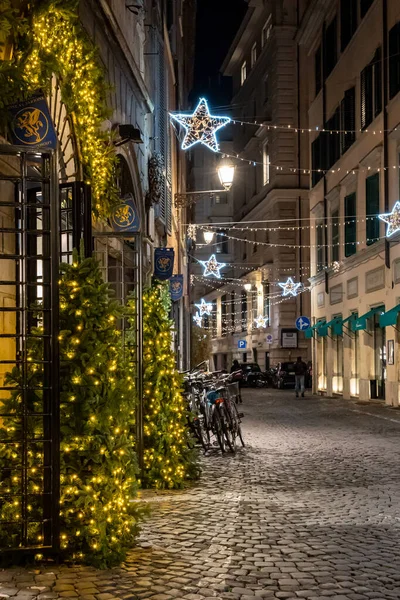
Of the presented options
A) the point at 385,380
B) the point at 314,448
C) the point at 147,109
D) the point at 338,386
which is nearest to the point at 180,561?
the point at 314,448

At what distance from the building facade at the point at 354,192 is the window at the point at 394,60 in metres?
0.03

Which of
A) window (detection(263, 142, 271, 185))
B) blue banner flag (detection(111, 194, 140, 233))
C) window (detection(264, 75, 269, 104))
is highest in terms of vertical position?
window (detection(264, 75, 269, 104))

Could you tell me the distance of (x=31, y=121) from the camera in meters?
6.80

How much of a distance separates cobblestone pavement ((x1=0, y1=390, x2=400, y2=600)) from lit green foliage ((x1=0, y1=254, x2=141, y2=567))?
0.84ft

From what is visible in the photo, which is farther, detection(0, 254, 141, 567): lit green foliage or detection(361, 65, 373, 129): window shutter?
detection(361, 65, 373, 129): window shutter

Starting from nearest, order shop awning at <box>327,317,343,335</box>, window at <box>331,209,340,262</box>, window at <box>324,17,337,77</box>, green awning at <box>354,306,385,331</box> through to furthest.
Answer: green awning at <box>354,306,385,331</box>, shop awning at <box>327,317,343,335</box>, window at <box>331,209,340,262</box>, window at <box>324,17,337,77</box>

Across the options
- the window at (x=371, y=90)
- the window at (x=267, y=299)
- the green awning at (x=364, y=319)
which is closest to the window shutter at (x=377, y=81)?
the window at (x=371, y=90)

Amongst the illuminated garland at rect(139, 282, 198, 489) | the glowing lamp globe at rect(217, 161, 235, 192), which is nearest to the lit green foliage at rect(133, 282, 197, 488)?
the illuminated garland at rect(139, 282, 198, 489)

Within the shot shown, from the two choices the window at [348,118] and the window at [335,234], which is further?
the window at [335,234]

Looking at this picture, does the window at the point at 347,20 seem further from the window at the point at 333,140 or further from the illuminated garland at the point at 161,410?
the illuminated garland at the point at 161,410

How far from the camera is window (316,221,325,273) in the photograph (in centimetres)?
3747

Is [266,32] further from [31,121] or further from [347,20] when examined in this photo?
[31,121]

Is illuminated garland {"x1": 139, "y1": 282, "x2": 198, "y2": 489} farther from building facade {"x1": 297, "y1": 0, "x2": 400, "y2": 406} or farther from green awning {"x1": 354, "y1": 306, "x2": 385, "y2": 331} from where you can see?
green awning {"x1": 354, "y1": 306, "x2": 385, "y2": 331}

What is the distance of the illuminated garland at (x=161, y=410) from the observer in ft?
33.0
